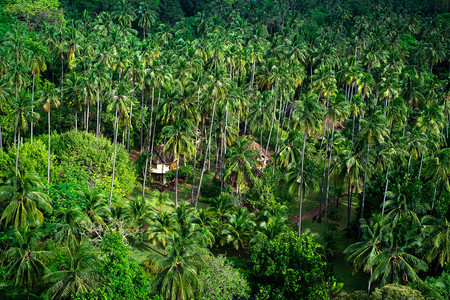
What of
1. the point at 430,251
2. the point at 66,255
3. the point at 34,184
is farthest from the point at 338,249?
the point at 34,184

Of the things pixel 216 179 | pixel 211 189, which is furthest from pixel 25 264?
pixel 216 179

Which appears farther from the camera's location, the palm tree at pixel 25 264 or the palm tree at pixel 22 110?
the palm tree at pixel 22 110

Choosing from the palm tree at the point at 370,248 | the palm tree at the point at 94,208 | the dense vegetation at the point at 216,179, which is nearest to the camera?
the dense vegetation at the point at 216,179

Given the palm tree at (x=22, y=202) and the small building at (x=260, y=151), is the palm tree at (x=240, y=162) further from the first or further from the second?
the palm tree at (x=22, y=202)

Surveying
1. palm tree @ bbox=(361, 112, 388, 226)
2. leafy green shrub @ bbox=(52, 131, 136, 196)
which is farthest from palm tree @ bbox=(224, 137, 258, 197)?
palm tree @ bbox=(361, 112, 388, 226)

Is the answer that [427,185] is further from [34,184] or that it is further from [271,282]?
[34,184]

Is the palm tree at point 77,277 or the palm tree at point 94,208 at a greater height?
the palm tree at point 94,208

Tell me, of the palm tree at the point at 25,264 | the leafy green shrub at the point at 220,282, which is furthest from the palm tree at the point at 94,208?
the leafy green shrub at the point at 220,282

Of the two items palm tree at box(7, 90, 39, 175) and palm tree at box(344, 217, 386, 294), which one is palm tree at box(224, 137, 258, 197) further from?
palm tree at box(7, 90, 39, 175)
